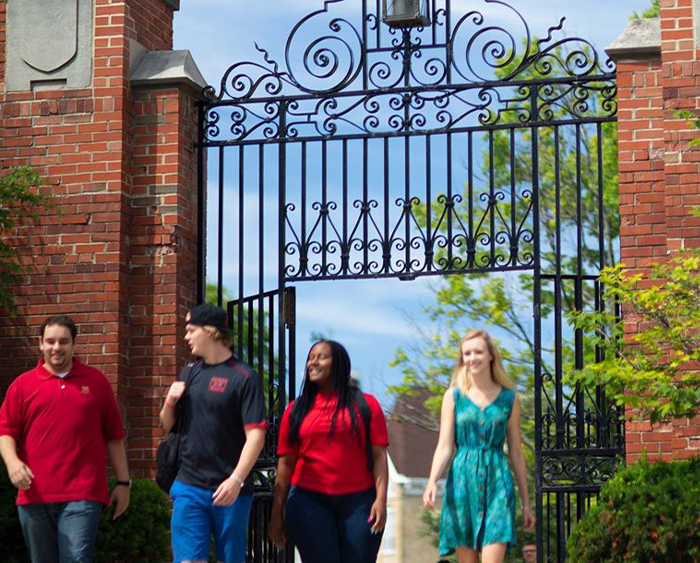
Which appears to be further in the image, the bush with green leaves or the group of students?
the bush with green leaves

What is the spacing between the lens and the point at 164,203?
1118 cm

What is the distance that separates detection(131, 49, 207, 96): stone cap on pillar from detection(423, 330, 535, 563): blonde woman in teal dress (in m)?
4.58

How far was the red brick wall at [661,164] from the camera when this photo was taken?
33.1ft

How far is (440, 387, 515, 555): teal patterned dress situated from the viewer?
7359 millimetres

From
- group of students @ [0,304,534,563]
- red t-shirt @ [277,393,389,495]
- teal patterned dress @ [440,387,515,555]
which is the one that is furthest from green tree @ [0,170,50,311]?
teal patterned dress @ [440,387,515,555]

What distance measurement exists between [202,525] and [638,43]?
517cm

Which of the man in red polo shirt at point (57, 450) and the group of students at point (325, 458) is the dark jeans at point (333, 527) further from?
the man in red polo shirt at point (57, 450)

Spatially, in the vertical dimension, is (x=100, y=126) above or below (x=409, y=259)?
above

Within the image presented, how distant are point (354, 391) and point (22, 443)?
1.91 metres

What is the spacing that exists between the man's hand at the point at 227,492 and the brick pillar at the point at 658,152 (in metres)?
3.79

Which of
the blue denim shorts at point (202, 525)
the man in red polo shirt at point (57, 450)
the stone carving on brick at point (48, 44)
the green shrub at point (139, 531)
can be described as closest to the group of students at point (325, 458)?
the blue denim shorts at point (202, 525)

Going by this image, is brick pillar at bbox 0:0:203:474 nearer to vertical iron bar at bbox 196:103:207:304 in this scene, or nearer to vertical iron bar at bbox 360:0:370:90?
vertical iron bar at bbox 196:103:207:304

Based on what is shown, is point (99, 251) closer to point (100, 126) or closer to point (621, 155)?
point (100, 126)

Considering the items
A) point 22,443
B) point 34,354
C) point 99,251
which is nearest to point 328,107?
point 99,251
